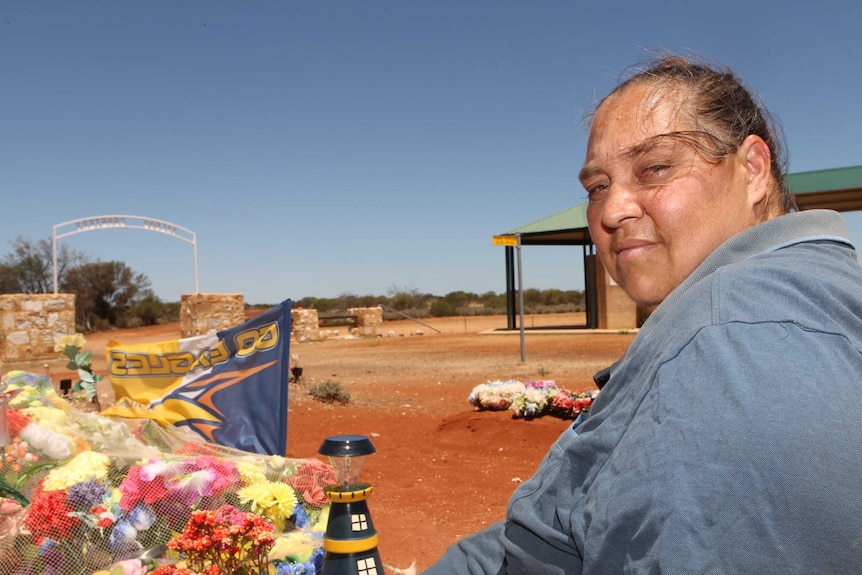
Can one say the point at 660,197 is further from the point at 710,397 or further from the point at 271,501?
the point at 271,501

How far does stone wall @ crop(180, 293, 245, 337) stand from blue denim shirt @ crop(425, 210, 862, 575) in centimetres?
1697

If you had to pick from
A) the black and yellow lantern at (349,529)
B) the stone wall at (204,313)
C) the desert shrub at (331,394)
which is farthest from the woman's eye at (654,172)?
the stone wall at (204,313)

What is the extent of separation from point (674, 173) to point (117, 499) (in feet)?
8.13

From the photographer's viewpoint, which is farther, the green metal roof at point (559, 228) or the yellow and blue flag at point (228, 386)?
the green metal roof at point (559, 228)

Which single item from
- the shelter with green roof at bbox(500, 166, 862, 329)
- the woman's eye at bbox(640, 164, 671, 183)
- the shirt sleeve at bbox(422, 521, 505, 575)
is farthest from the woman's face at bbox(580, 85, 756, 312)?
the shelter with green roof at bbox(500, 166, 862, 329)

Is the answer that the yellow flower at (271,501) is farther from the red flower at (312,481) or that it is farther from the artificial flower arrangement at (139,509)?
the red flower at (312,481)

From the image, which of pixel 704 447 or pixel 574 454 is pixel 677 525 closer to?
pixel 704 447

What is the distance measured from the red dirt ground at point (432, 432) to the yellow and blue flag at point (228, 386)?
1.06 meters

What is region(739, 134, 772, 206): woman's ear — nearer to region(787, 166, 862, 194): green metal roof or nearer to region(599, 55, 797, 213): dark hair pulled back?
region(599, 55, 797, 213): dark hair pulled back

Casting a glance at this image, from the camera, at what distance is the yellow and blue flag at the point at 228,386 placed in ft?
15.7

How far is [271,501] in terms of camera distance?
2766 mm

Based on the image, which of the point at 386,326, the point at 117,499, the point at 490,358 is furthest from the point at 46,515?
the point at 386,326

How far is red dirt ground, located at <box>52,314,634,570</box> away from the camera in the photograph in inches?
182

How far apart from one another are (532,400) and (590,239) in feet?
34.7
